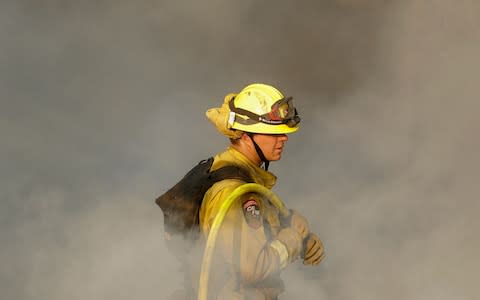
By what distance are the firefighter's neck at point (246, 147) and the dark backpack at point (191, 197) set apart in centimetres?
13

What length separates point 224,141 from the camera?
7.34 meters

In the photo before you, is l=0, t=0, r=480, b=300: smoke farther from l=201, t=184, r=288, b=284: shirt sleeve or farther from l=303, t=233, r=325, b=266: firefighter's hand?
l=201, t=184, r=288, b=284: shirt sleeve

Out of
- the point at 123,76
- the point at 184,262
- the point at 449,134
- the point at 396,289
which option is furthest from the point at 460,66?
the point at 184,262

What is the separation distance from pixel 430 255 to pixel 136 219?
7.17 ft

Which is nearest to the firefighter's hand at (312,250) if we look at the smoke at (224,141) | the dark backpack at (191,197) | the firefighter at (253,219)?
the firefighter at (253,219)

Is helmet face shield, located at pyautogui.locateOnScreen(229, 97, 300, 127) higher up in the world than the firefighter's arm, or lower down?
higher up

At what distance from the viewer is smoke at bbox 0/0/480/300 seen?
20.5 ft

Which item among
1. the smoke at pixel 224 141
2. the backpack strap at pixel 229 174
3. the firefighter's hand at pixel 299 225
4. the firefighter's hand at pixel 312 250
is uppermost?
the smoke at pixel 224 141

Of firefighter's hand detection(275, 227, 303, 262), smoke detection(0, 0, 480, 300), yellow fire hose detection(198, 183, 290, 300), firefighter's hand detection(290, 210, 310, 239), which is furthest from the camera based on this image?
smoke detection(0, 0, 480, 300)

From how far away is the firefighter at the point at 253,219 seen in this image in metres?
3.01

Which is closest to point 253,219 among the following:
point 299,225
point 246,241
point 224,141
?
point 246,241

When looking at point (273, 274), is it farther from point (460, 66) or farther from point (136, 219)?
point (460, 66)

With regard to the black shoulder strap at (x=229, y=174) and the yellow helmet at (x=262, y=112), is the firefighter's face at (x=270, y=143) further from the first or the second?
the black shoulder strap at (x=229, y=174)

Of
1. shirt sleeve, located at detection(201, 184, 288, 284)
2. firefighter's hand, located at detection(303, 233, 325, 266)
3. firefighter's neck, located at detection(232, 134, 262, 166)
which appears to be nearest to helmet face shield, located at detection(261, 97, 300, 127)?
firefighter's neck, located at detection(232, 134, 262, 166)
